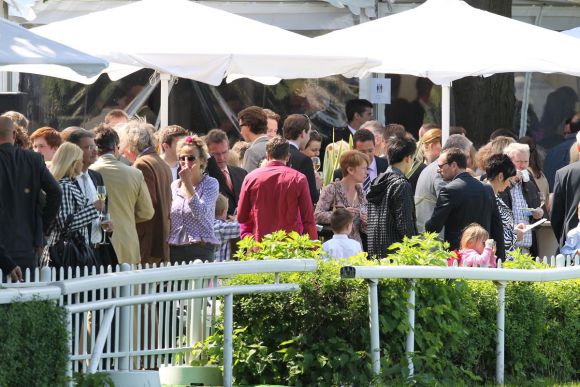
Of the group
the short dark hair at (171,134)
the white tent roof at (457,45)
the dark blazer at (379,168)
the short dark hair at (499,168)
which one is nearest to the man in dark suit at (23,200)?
the short dark hair at (171,134)

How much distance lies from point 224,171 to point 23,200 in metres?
3.65

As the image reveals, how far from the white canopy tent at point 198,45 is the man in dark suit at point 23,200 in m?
3.19

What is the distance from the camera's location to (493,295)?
30.4 ft

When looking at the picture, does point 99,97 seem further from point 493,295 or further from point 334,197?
point 493,295

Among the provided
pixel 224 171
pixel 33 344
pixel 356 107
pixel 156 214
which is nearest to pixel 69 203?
pixel 156 214

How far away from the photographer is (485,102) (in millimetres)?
19250

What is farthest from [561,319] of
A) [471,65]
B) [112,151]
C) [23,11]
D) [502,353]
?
[23,11]

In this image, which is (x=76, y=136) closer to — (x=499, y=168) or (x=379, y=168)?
(x=499, y=168)

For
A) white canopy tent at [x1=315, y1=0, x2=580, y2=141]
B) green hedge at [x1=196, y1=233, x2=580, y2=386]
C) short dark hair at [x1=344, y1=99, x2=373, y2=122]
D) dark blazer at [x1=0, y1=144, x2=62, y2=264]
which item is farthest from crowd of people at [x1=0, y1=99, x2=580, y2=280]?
short dark hair at [x1=344, y1=99, x2=373, y2=122]

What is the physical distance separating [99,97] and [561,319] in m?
11.5

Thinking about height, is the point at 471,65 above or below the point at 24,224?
above

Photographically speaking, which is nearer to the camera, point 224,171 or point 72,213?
point 72,213

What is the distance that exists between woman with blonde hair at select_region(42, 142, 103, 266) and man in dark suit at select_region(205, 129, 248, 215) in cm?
261

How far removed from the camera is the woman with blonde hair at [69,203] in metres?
9.76
